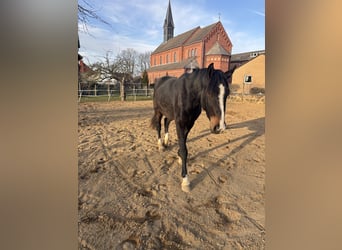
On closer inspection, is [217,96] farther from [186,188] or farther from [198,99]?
[186,188]

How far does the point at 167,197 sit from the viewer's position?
8.10 feet

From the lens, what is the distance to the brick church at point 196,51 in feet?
79.5

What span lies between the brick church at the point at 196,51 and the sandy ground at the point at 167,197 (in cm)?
2072

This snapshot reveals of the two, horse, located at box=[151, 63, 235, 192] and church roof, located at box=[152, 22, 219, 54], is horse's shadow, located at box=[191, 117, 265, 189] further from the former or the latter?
church roof, located at box=[152, 22, 219, 54]

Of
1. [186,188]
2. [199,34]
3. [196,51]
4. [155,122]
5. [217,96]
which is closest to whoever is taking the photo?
[217,96]

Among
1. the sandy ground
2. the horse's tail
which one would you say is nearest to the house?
the horse's tail

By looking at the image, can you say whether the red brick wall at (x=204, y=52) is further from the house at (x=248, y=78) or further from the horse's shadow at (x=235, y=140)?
the horse's shadow at (x=235, y=140)

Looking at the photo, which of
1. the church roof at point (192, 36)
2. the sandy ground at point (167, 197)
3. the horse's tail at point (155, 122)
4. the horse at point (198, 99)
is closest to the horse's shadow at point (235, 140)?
the sandy ground at point (167, 197)

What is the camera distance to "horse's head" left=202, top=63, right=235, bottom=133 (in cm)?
213

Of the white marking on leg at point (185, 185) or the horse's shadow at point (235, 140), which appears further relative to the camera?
the horse's shadow at point (235, 140)

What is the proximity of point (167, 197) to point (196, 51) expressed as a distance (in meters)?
26.6

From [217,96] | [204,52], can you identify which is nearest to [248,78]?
[204,52]
